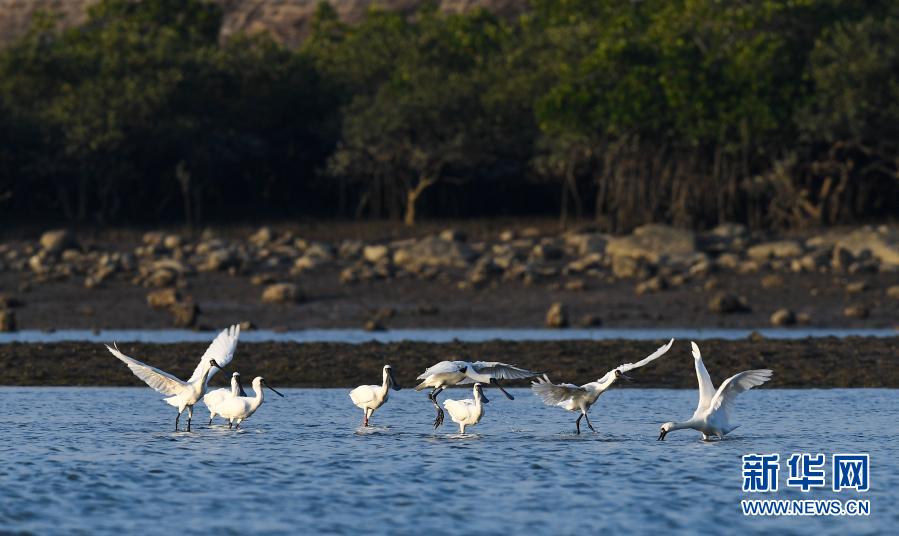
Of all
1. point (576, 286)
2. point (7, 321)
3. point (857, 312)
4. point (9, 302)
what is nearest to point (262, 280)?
point (9, 302)

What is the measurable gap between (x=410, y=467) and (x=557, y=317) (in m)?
14.2

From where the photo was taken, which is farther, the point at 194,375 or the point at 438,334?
the point at 438,334

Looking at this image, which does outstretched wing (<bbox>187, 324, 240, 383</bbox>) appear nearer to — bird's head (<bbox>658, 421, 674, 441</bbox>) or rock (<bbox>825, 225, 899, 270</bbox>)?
bird's head (<bbox>658, 421, 674, 441</bbox>)

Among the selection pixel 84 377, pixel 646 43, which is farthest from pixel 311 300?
pixel 646 43

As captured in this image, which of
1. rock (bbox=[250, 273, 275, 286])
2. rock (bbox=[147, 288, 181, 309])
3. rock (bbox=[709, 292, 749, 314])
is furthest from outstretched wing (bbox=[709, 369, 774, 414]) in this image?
rock (bbox=[250, 273, 275, 286])

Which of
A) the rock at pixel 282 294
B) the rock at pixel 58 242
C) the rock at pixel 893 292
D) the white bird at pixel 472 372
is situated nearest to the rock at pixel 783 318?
the rock at pixel 893 292

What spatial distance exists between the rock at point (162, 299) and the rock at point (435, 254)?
26.9 feet

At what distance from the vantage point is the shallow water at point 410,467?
13.0 metres

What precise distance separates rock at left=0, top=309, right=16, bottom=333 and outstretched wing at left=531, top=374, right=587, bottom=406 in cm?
1428

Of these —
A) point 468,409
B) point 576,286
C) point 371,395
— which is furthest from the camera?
point 576,286

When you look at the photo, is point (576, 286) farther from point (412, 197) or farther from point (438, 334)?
point (412, 197)

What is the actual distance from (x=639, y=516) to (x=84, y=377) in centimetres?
1101

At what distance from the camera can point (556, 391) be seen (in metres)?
17.0

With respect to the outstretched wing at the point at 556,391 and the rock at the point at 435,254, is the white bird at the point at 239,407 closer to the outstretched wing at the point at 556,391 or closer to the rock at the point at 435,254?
the outstretched wing at the point at 556,391
